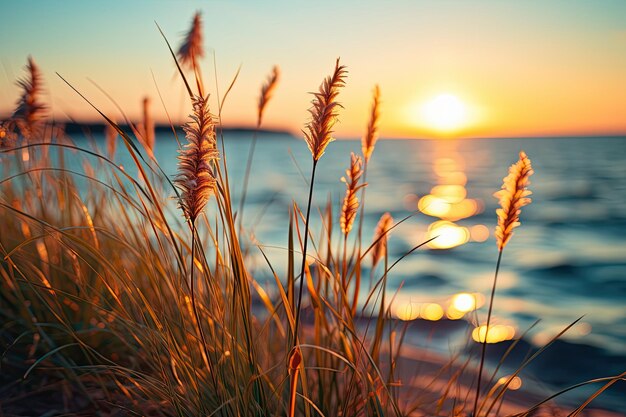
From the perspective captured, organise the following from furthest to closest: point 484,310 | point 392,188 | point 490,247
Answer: point 392,188 < point 490,247 < point 484,310

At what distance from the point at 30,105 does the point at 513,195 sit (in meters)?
1.86

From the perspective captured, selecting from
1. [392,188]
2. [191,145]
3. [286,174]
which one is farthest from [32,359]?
[286,174]

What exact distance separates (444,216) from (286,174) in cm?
1409

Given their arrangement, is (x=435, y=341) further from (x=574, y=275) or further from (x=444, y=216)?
(x=444, y=216)

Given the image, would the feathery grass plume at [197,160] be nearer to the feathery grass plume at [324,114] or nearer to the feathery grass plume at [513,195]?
the feathery grass plume at [324,114]

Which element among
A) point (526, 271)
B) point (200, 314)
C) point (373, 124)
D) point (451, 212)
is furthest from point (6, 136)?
point (451, 212)

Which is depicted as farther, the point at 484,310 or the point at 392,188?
the point at 392,188

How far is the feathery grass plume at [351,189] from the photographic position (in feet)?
5.23

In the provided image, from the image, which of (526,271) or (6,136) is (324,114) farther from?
(526,271)

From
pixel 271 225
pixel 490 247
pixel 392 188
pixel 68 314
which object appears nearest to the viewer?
pixel 68 314

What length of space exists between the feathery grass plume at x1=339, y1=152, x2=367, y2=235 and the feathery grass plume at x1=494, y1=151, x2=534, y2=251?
1.51ft

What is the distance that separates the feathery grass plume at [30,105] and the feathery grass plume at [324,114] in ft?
4.74

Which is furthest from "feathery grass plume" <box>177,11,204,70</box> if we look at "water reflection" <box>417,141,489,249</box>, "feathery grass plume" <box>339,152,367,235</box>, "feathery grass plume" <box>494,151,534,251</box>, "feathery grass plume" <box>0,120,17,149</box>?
"water reflection" <box>417,141,489,249</box>

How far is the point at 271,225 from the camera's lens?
12234 millimetres
